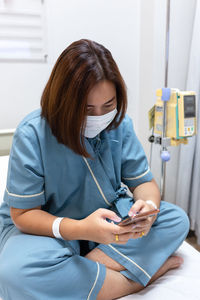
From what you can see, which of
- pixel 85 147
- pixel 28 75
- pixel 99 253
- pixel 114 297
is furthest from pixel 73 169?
pixel 28 75

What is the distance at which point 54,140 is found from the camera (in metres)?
1.03

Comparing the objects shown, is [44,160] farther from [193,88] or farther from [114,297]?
[193,88]

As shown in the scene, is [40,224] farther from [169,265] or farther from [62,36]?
[62,36]

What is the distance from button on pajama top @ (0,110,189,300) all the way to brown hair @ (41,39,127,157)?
8 cm

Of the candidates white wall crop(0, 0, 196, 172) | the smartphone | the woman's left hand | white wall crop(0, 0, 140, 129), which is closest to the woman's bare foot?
the woman's left hand

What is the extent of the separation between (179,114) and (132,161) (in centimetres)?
50

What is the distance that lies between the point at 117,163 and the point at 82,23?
1.17 m

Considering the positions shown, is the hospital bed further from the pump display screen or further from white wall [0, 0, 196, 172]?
white wall [0, 0, 196, 172]

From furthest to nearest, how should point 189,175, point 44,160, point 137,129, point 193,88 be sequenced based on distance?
1. point 137,129
2. point 189,175
3. point 193,88
4. point 44,160

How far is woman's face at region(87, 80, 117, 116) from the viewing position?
92 cm

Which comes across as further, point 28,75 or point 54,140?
point 28,75

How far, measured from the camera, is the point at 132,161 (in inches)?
47.3

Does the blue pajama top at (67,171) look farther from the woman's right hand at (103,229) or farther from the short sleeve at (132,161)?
the woman's right hand at (103,229)

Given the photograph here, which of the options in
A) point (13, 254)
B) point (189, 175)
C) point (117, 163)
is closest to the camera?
point (13, 254)
